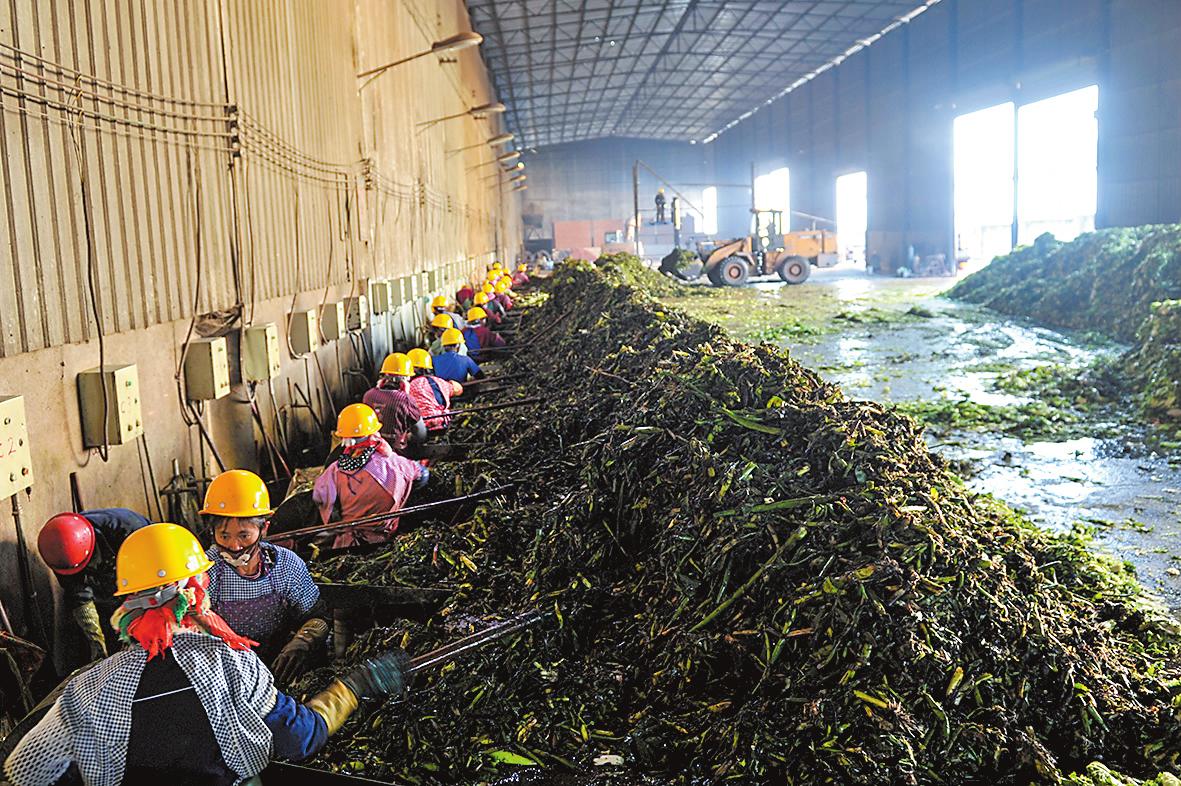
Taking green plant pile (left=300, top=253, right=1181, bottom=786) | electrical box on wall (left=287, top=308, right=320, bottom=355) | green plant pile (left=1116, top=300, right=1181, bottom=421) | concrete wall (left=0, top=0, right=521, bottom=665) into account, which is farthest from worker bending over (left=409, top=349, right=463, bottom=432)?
green plant pile (left=1116, top=300, right=1181, bottom=421)

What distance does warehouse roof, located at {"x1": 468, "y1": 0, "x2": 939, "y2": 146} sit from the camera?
32.1 meters

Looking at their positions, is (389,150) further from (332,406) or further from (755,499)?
(755,499)

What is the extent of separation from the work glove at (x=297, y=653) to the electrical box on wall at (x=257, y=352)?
3.05m

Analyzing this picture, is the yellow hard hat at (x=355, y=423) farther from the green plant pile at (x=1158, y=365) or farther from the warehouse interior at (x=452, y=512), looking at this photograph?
the green plant pile at (x=1158, y=365)

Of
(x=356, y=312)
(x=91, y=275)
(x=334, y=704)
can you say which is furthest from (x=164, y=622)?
(x=356, y=312)

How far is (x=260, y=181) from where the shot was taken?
7.58 m

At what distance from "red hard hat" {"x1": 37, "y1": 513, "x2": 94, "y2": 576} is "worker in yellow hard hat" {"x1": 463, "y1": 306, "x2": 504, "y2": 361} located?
9.31 metres

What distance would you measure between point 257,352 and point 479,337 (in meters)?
7.75

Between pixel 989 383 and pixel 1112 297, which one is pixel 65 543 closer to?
pixel 989 383

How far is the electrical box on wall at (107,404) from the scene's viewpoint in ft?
14.9

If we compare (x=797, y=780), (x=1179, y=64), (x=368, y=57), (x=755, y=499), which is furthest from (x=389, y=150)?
(x=1179, y=64)

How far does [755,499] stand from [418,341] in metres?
13.2

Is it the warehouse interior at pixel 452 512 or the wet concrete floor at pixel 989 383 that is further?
the wet concrete floor at pixel 989 383

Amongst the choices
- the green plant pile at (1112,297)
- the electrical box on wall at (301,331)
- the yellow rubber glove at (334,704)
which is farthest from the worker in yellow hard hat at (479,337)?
the yellow rubber glove at (334,704)
